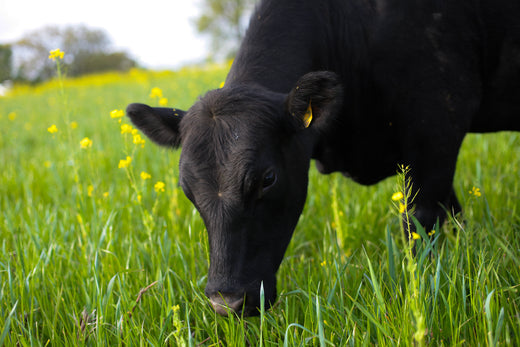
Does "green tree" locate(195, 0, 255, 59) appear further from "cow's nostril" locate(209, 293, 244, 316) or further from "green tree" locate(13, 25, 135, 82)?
"cow's nostril" locate(209, 293, 244, 316)

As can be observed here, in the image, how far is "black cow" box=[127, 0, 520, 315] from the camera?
1871mm

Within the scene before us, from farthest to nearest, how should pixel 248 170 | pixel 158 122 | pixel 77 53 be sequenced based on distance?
pixel 77 53, pixel 158 122, pixel 248 170

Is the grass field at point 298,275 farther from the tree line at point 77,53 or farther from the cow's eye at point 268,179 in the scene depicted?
the tree line at point 77,53

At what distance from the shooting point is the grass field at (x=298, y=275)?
1.65 metres

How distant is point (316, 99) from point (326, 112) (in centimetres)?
10

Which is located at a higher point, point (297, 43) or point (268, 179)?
point (297, 43)

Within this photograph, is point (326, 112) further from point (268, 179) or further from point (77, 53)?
point (77, 53)

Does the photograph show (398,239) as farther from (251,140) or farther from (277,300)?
(251,140)

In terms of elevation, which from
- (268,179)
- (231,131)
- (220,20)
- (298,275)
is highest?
(220,20)

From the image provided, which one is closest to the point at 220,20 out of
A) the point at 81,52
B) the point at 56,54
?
the point at 81,52

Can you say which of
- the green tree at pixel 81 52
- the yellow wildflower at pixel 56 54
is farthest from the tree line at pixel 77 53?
the yellow wildflower at pixel 56 54

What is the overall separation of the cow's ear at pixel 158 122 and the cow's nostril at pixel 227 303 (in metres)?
0.98

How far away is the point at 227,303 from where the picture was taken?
1735mm

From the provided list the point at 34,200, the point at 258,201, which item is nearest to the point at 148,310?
the point at 258,201
